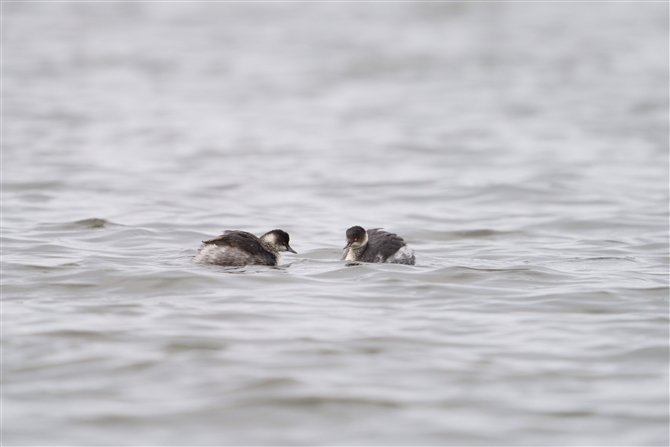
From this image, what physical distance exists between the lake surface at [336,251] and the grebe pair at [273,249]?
15 cm

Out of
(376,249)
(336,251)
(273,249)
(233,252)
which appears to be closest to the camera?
(233,252)

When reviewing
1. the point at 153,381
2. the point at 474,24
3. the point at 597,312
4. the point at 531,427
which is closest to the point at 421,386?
the point at 531,427

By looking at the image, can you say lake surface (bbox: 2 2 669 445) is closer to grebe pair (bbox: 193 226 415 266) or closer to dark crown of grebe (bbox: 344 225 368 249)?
grebe pair (bbox: 193 226 415 266)

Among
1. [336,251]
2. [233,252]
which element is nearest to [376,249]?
[336,251]

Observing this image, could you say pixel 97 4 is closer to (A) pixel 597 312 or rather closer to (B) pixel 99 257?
(B) pixel 99 257

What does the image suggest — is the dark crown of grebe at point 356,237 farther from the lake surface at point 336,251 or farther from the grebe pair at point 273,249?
the lake surface at point 336,251

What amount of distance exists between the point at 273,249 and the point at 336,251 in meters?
1.19

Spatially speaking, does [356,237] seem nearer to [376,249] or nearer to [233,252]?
[376,249]

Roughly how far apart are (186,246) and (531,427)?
231 inches

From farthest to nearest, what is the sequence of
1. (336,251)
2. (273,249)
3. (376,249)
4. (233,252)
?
1. (336,251)
2. (273,249)
3. (376,249)
4. (233,252)

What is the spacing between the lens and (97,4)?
41.7 meters

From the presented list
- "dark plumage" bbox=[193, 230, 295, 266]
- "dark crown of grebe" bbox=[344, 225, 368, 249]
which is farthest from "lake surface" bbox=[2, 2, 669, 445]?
"dark crown of grebe" bbox=[344, 225, 368, 249]

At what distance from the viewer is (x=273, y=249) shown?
31.5 feet

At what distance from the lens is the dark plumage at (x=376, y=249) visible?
942cm
